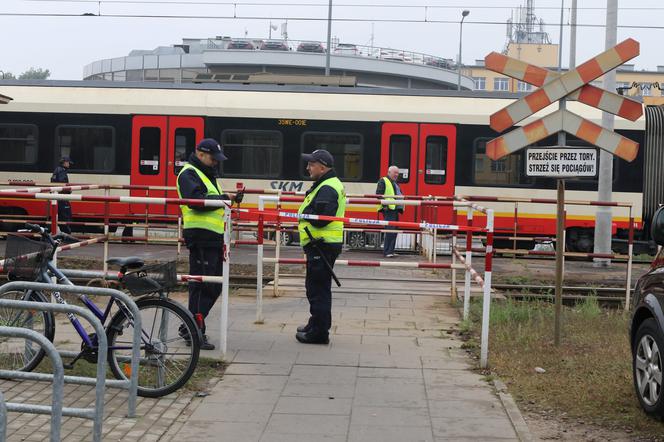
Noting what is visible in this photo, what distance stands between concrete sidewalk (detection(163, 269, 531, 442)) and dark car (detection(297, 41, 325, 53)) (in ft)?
155

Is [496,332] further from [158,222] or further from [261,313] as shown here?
[158,222]

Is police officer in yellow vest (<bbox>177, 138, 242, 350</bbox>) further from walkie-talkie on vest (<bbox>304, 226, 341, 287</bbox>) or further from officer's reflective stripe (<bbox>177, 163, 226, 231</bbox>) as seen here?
walkie-talkie on vest (<bbox>304, 226, 341, 287</bbox>)

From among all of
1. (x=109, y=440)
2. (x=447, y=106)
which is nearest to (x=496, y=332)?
(x=109, y=440)

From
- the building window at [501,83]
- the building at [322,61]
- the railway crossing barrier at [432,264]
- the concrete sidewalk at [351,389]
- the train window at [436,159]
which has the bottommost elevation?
the concrete sidewalk at [351,389]

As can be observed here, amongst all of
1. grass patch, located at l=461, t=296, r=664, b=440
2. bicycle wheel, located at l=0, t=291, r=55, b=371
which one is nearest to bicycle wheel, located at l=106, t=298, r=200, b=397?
bicycle wheel, located at l=0, t=291, r=55, b=371

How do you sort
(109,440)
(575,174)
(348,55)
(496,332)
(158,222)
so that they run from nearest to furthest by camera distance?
(109,440) < (575,174) < (496,332) < (158,222) < (348,55)

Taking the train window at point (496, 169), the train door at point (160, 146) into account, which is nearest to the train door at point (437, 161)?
the train window at point (496, 169)

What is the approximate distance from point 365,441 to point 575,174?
3992mm

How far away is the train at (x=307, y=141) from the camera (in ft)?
63.4

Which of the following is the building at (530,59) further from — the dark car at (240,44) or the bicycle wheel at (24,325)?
the bicycle wheel at (24,325)

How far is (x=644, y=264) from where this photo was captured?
56.7 feet

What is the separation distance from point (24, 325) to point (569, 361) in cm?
470

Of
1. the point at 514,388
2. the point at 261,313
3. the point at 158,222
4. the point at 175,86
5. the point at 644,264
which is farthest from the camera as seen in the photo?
the point at 175,86

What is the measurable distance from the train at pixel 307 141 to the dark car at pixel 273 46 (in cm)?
3765
